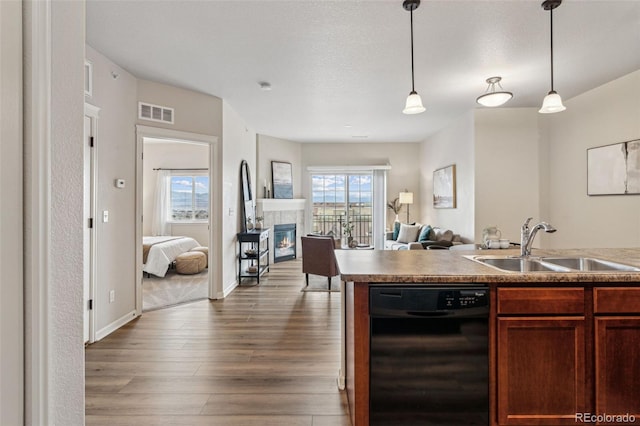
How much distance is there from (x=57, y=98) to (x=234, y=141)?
4274 millimetres

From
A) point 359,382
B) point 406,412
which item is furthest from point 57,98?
point 406,412

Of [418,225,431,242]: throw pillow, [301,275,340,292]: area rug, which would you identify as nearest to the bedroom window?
[301,275,340,292]: area rug

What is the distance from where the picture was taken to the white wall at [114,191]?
123 inches

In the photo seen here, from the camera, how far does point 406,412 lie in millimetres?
1672

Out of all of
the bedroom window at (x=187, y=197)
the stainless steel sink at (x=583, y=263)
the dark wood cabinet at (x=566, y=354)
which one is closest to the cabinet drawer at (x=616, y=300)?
the dark wood cabinet at (x=566, y=354)

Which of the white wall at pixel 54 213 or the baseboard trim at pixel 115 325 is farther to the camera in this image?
the baseboard trim at pixel 115 325

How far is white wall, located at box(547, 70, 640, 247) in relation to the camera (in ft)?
11.9

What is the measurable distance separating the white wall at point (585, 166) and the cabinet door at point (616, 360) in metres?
2.71

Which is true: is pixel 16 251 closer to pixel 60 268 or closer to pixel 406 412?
pixel 60 268

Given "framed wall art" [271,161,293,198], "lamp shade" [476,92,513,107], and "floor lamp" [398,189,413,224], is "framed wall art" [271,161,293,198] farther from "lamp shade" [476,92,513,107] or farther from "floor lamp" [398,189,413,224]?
"lamp shade" [476,92,513,107]

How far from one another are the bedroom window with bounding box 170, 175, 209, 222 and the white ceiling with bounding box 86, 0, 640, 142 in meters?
3.75

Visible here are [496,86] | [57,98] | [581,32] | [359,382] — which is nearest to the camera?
[57,98]

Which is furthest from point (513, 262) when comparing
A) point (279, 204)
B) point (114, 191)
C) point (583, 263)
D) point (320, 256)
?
point (279, 204)

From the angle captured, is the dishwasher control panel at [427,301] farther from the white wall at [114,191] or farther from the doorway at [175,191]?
the doorway at [175,191]
